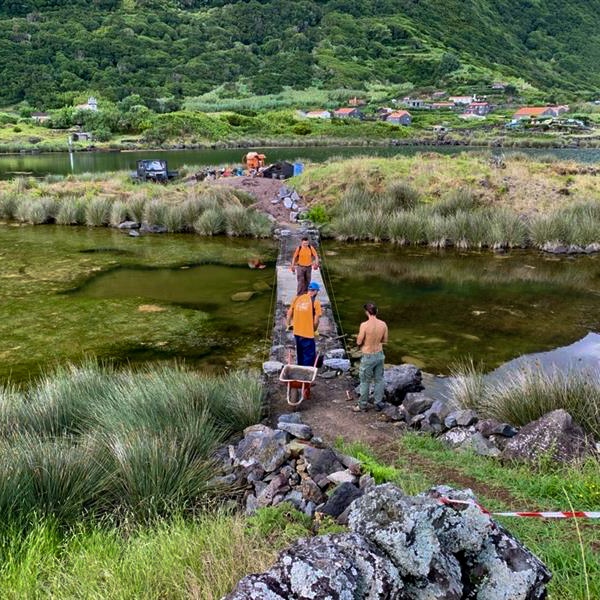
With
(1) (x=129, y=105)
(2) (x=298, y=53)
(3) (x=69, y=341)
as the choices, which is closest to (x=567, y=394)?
(3) (x=69, y=341)

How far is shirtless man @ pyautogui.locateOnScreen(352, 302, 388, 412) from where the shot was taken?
7309mm

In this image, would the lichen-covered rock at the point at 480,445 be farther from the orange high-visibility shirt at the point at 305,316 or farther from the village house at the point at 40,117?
the village house at the point at 40,117

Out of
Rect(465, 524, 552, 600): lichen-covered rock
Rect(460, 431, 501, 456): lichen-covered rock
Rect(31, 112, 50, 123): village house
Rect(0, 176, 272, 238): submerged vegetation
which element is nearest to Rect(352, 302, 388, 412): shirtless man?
Rect(460, 431, 501, 456): lichen-covered rock

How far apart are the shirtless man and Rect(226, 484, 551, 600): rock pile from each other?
447 cm

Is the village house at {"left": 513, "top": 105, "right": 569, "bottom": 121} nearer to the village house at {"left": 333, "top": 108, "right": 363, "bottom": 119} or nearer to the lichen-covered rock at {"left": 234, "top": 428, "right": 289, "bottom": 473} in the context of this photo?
the village house at {"left": 333, "top": 108, "right": 363, "bottom": 119}

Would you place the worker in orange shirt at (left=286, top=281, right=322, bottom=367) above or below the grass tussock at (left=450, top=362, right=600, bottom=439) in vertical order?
above

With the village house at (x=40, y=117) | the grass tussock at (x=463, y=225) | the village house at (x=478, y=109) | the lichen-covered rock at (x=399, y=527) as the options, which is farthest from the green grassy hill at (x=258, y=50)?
the lichen-covered rock at (x=399, y=527)

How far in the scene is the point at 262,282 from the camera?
15.3 meters

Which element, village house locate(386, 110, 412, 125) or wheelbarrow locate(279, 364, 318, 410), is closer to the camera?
wheelbarrow locate(279, 364, 318, 410)

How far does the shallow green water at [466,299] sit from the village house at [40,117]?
81.5 meters

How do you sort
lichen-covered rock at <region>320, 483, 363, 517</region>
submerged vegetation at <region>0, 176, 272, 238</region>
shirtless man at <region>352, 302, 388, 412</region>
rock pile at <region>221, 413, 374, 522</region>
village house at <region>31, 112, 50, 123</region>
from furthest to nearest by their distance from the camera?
village house at <region>31, 112, 50, 123</region>, submerged vegetation at <region>0, 176, 272, 238</region>, shirtless man at <region>352, 302, 388, 412</region>, rock pile at <region>221, 413, 374, 522</region>, lichen-covered rock at <region>320, 483, 363, 517</region>

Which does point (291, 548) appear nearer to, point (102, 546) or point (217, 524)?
point (217, 524)

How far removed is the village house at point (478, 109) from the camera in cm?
10260

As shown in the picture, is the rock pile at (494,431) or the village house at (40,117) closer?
the rock pile at (494,431)
